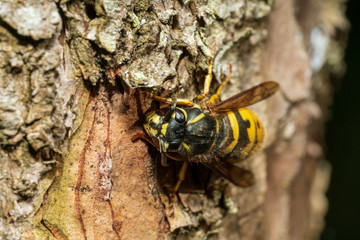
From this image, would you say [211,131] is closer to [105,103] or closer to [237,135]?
[237,135]

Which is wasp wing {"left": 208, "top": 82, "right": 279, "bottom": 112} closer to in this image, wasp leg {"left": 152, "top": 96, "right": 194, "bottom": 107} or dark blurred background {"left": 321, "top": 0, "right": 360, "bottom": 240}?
wasp leg {"left": 152, "top": 96, "right": 194, "bottom": 107}

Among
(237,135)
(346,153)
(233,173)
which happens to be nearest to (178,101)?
(237,135)

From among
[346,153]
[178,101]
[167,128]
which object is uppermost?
[178,101]

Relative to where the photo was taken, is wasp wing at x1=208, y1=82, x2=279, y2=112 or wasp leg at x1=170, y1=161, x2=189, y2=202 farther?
wasp wing at x1=208, y1=82, x2=279, y2=112

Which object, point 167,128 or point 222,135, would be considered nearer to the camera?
point 167,128

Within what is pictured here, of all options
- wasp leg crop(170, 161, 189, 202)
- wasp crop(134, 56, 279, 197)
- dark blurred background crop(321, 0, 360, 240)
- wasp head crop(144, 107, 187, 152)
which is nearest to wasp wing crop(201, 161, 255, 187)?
wasp crop(134, 56, 279, 197)

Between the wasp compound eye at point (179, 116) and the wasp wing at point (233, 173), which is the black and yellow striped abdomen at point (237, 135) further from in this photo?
the wasp compound eye at point (179, 116)

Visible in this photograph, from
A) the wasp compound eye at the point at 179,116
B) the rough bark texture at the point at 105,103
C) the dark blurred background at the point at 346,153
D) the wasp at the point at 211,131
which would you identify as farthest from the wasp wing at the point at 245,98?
the dark blurred background at the point at 346,153

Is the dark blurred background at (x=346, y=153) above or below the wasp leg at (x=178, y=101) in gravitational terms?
below
